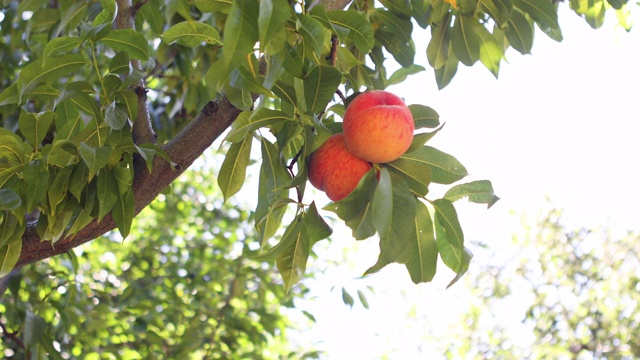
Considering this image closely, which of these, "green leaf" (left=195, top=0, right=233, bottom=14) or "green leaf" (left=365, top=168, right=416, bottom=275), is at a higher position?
"green leaf" (left=195, top=0, right=233, bottom=14)

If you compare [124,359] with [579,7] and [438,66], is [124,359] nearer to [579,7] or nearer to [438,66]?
[438,66]

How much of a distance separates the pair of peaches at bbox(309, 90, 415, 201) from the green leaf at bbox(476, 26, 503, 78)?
23.9 inches

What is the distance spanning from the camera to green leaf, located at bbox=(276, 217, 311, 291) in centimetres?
110

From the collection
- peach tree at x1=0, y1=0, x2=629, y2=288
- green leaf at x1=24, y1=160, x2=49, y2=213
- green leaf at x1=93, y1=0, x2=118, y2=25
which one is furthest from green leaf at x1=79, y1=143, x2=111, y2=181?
green leaf at x1=93, y1=0, x2=118, y2=25

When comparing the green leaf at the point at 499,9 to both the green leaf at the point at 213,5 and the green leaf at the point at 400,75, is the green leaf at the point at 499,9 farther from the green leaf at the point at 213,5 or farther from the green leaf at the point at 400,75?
the green leaf at the point at 213,5

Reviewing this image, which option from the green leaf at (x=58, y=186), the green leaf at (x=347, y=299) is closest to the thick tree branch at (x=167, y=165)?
the green leaf at (x=58, y=186)

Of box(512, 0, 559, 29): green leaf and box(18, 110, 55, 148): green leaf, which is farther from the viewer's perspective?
box(512, 0, 559, 29): green leaf

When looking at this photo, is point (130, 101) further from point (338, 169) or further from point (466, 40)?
point (466, 40)

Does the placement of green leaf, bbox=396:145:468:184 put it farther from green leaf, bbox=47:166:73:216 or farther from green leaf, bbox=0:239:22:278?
green leaf, bbox=0:239:22:278

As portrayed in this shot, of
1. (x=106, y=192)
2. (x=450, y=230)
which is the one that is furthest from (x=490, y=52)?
(x=106, y=192)

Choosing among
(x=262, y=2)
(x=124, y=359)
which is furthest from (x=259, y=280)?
(x=262, y=2)

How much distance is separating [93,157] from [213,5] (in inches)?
11.0

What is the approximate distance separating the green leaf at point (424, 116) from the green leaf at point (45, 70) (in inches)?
21.4

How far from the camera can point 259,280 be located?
3373 mm
